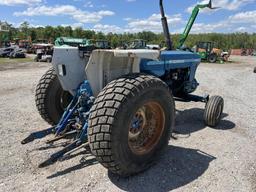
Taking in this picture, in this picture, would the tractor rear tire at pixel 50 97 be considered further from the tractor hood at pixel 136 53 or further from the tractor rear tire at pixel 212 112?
the tractor rear tire at pixel 212 112

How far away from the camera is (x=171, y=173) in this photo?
3670 mm

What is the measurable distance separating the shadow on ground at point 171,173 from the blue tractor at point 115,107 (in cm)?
12

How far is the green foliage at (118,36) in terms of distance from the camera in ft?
165

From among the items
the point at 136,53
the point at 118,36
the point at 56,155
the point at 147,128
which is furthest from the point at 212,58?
the point at 118,36

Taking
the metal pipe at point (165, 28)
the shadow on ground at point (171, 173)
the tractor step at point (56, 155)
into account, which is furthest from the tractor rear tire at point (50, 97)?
the metal pipe at point (165, 28)

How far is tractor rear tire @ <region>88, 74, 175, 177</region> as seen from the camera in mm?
3145

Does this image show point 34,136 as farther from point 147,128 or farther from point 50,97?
point 147,128

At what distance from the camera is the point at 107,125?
10.2 ft

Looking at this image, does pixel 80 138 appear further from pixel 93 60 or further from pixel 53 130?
pixel 93 60

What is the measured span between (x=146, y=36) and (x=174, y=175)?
2257 inches

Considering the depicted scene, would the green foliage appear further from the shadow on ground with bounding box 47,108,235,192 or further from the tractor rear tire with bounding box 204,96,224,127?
the shadow on ground with bounding box 47,108,235,192

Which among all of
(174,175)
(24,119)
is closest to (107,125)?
(174,175)

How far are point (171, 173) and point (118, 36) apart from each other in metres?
53.4

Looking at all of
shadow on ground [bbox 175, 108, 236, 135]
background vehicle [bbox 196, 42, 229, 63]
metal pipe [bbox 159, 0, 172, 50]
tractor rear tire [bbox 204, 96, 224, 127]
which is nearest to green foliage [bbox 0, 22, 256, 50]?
background vehicle [bbox 196, 42, 229, 63]
